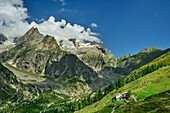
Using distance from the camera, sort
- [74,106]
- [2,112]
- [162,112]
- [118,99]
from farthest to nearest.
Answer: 1. [2,112]
2. [74,106]
3. [118,99]
4. [162,112]

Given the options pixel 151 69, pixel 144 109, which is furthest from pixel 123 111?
pixel 151 69

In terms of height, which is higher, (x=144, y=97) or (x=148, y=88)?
(x=148, y=88)

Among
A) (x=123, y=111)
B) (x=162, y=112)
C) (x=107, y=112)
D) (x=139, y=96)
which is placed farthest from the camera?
(x=139, y=96)

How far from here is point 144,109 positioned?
41938mm

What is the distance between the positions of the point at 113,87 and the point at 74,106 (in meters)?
47.3

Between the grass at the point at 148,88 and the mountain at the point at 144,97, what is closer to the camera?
the mountain at the point at 144,97

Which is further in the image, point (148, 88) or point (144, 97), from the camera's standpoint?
point (148, 88)

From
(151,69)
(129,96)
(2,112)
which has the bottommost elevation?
(2,112)

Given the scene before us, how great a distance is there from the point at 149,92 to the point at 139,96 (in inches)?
267

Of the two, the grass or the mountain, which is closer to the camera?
the mountain

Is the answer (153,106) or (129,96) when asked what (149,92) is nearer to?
(129,96)

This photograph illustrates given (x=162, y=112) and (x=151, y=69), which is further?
(x=151, y=69)

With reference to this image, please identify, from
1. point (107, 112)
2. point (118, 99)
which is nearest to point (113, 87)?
point (118, 99)

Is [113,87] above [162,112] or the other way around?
above
